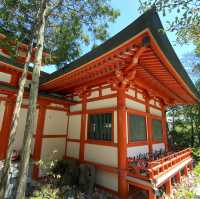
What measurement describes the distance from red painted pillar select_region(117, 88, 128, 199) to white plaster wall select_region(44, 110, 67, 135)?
300cm

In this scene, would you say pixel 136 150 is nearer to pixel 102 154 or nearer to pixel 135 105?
pixel 102 154

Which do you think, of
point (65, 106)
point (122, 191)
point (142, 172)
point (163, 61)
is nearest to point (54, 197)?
point (122, 191)

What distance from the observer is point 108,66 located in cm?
497

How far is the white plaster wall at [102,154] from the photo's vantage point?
5387mm

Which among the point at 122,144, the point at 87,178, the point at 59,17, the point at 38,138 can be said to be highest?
the point at 59,17

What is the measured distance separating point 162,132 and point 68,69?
19.8 ft

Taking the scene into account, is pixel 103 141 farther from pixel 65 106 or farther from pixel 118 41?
pixel 118 41

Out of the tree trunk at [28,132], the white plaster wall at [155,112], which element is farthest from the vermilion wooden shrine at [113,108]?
the tree trunk at [28,132]

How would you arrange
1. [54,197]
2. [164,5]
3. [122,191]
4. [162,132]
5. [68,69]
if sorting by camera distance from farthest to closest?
[162,132], [68,69], [122,191], [54,197], [164,5]

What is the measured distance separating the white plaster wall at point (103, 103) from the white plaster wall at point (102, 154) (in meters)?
1.44

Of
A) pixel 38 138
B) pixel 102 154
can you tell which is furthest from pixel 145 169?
pixel 38 138

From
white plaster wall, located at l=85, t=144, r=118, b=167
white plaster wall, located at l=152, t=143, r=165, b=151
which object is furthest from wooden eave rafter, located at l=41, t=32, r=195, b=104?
white plaster wall, located at l=152, t=143, r=165, b=151

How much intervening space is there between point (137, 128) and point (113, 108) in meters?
1.37

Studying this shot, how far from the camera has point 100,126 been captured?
6.10m
